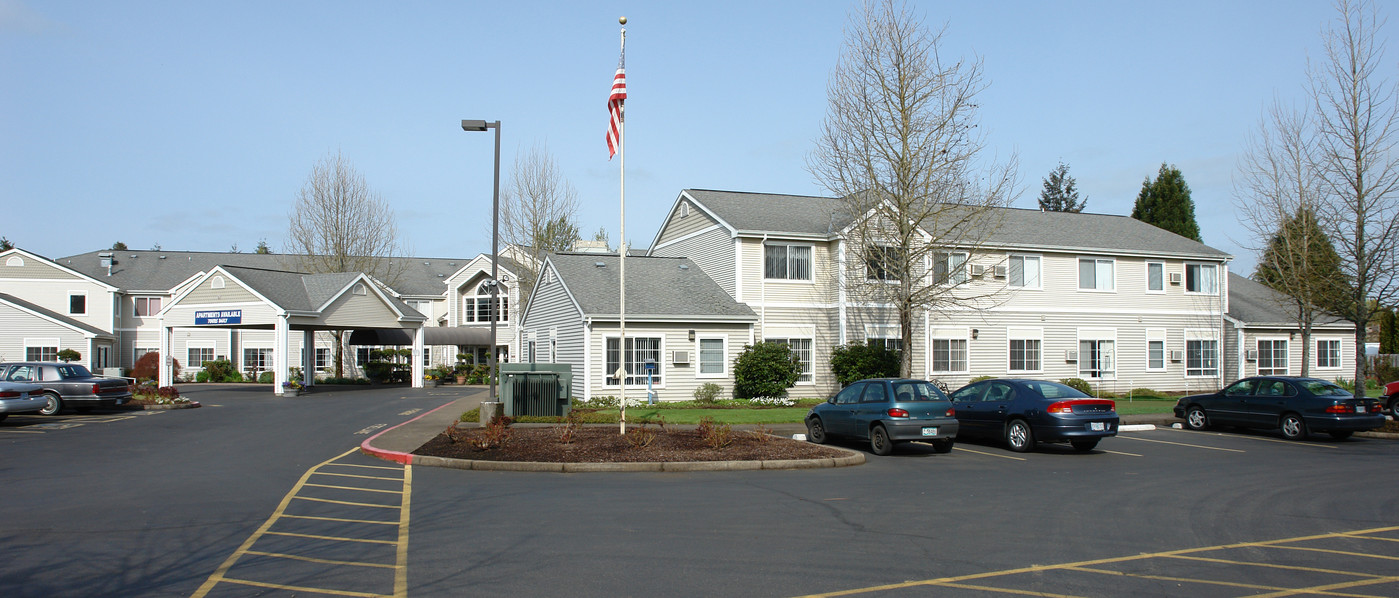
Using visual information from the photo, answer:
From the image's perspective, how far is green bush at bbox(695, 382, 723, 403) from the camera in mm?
28248

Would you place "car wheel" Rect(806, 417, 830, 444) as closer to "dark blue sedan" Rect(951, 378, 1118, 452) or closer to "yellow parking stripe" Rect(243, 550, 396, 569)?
"dark blue sedan" Rect(951, 378, 1118, 452)

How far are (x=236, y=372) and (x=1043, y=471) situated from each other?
158ft

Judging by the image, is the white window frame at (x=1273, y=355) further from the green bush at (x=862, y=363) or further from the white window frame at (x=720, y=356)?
the white window frame at (x=720, y=356)

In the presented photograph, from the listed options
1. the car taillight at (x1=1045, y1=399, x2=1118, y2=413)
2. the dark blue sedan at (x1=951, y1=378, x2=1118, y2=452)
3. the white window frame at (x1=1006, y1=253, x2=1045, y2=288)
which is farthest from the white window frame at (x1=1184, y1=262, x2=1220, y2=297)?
the car taillight at (x1=1045, y1=399, x2=1118, y2=413)

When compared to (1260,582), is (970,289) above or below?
above

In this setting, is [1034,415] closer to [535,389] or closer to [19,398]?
[535,389]

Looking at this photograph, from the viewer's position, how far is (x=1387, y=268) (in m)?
23.2

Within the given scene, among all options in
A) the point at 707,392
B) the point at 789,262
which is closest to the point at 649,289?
the point at 707,392

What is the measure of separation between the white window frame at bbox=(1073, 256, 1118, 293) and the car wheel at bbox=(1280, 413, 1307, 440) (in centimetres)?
1494

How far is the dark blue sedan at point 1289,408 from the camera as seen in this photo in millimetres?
19359

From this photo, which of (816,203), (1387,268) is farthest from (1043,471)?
(816,203)

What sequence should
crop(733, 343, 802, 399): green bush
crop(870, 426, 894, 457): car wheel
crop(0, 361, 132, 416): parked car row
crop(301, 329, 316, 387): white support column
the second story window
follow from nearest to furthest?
1. crop(870, 426, 894, 457): car wheel
2. crop(0, 361, 132, 416): parked car row
3. crop(733, 343, 802, 399): green bush
4. the second story window
5. crop(301, 329, 316, 387): white support column

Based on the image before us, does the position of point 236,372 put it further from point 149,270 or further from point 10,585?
point 10,585

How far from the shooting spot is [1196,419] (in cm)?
2219
